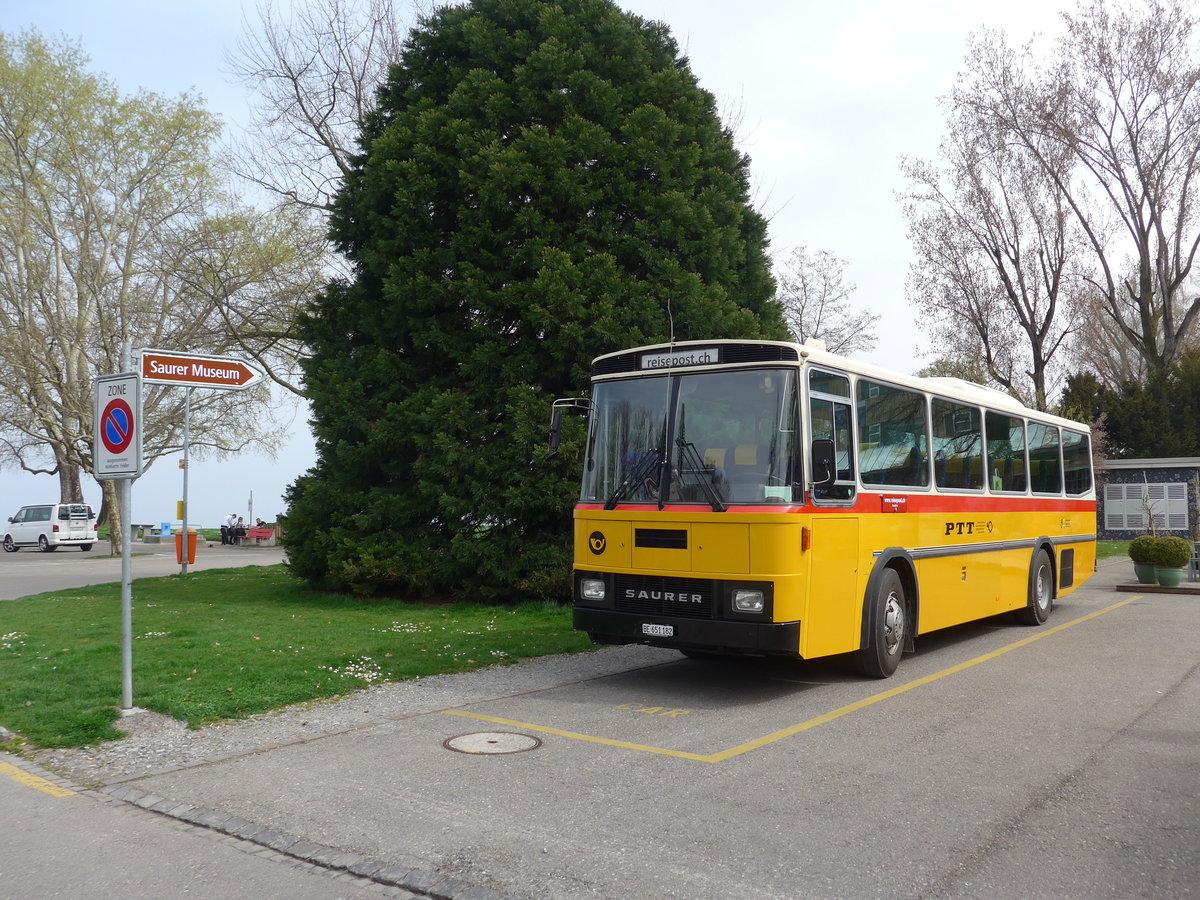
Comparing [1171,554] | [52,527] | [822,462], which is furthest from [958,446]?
[52,527]

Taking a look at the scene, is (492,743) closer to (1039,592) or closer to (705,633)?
(705,633)

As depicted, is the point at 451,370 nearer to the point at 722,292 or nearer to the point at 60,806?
the point at 722,292

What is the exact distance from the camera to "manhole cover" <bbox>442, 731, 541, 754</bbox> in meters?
6.86

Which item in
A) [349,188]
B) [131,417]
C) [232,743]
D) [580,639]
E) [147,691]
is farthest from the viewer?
[349,188]

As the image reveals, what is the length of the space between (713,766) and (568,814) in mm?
1360

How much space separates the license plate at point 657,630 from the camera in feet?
27.9

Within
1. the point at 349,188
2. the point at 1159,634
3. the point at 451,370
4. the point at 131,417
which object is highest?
the point at 349,188

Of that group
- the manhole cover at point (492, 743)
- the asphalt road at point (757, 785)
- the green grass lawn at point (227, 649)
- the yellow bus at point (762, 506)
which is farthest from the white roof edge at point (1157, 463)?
the manhole cover at point (492, 743)

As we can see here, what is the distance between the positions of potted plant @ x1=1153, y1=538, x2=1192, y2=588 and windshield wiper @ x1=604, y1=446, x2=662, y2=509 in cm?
1499

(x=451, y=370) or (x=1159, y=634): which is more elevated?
(x=451, y=370)

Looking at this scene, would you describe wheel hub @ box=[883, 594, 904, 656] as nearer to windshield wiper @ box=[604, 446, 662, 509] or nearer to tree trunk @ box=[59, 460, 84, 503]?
windshield wiper @ box=[604, 446, 662, 509]

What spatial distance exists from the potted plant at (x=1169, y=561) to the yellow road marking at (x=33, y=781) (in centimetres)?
1968

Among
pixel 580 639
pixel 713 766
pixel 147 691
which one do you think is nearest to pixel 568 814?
pixel 713 766

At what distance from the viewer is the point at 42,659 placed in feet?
33.8
